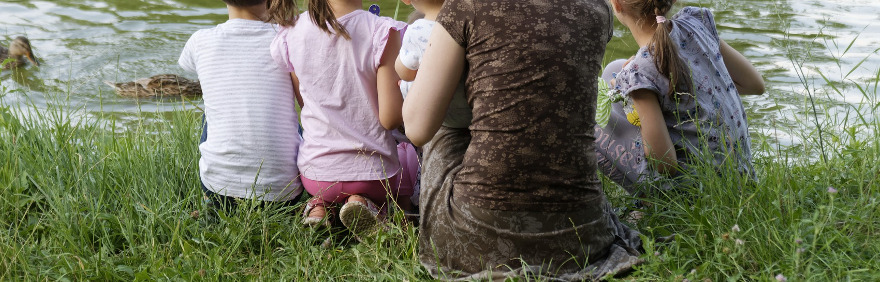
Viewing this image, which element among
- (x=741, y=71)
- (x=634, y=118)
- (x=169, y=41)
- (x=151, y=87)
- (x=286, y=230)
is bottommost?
(x=169, y=41)

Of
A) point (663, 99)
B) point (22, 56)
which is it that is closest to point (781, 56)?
point (663, 99)

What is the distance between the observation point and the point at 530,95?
2605mm

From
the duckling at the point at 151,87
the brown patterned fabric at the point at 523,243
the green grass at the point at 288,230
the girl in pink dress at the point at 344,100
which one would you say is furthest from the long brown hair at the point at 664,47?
the duckling at the point at 151,87

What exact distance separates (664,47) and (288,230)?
4.78ft

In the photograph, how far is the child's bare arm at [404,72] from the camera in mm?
2923

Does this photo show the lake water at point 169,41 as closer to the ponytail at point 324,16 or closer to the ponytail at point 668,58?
the ponytail at point 668,58

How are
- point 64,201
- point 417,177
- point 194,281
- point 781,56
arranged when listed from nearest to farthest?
point 194,281
point 64,201
point 417,177
point 781,56

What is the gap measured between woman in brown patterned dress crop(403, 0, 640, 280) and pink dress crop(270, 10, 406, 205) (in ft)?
1.62

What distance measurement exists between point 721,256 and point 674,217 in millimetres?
400

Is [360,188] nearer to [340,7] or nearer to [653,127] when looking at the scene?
[340,7]

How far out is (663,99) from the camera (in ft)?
10.5

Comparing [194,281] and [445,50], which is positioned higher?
[445,50]

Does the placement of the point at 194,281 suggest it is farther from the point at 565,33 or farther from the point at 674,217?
the point at 674,217

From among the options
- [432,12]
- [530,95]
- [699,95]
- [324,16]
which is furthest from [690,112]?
[324,16]
